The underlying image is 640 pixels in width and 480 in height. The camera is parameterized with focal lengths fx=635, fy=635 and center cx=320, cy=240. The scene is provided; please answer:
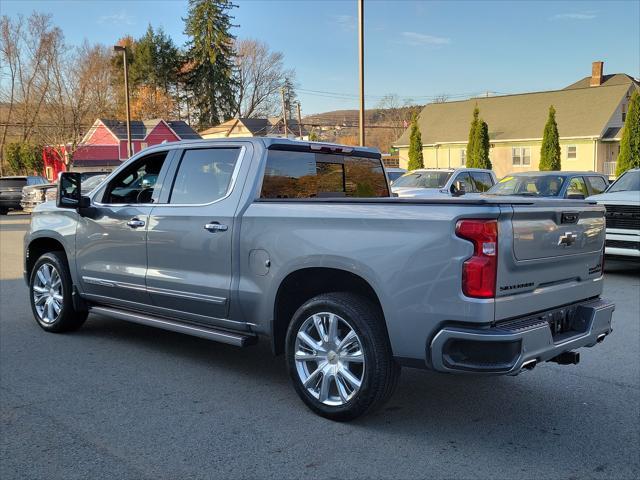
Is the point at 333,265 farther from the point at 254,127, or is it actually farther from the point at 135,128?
the point at 254,127

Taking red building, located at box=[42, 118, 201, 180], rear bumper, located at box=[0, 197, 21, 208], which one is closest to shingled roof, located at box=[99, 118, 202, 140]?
red building, located at box=[42, 118, 201, 180]

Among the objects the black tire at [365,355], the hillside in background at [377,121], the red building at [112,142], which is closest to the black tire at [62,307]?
the black tire at [365,355]

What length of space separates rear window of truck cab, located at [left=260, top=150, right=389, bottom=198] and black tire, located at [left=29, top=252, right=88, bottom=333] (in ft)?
9.05

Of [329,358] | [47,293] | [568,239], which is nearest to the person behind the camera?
[568,239]

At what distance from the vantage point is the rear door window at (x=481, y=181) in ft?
58.4

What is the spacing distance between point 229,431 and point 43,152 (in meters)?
56.7

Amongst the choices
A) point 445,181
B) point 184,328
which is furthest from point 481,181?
point 184,328

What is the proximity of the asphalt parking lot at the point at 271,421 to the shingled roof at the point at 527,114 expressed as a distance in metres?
41.9

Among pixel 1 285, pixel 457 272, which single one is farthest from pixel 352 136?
pixel 457 272

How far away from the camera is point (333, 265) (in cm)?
420

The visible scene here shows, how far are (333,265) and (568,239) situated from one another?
5.08ft

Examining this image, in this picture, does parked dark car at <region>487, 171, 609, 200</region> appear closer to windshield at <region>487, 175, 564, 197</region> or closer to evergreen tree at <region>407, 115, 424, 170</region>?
windshield at <region>487, 175, 564, 197</region>

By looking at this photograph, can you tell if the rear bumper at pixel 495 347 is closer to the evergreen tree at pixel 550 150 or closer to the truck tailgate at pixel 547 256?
the truck tailgate at pixel 547 256

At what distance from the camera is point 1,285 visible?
32.5ft
